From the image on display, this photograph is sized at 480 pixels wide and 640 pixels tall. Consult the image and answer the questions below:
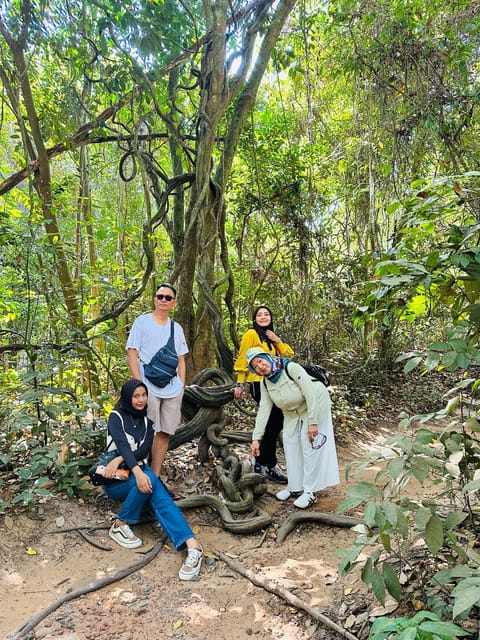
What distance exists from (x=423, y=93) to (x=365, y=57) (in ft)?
2.68

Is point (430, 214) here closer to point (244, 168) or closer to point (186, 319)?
point (186, 319)

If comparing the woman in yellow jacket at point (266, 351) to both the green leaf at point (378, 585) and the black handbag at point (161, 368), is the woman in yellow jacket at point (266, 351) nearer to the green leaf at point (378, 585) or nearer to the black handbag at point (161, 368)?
the black handbag at point (161, 368)

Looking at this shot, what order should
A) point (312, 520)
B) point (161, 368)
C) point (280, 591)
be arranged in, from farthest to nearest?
point (161, 368)
point (312, 520)
point (280, 591)

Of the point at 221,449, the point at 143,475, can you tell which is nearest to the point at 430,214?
the point at 143,475

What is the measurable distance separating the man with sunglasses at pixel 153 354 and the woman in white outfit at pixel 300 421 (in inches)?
23.5

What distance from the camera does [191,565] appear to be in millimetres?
2691

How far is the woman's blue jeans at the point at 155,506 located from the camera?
287cm

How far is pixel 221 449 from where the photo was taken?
13.0ft

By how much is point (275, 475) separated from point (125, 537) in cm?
141

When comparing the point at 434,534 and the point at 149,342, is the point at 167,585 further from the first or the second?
the point at 434,534

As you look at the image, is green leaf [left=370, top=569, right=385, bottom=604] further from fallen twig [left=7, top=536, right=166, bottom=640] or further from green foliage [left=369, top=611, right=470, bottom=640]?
fallen twig [left=7, top=536, right=166, bottom=640]

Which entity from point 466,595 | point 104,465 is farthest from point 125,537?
point 466,595

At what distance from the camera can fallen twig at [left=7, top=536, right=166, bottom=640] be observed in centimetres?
218

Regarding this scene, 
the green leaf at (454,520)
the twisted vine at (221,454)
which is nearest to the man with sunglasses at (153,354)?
the twisted vine at (221,454)
